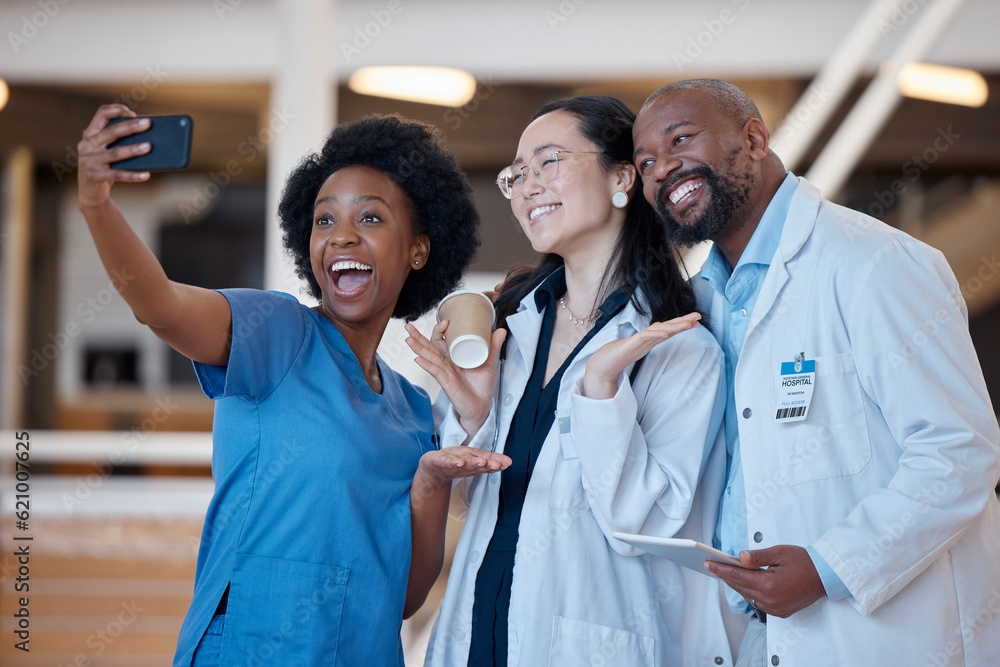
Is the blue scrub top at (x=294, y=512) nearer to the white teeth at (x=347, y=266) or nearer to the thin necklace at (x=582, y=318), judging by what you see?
the white teeth at (x=347, y=266)

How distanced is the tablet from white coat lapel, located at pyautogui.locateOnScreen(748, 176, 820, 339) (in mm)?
453

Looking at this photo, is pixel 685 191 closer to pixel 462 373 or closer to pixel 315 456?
pixel 462 373

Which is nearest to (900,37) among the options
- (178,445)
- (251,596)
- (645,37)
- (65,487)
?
(645,37)

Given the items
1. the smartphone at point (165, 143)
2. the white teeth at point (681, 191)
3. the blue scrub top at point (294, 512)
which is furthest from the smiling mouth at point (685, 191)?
the smartphone at point (165, 143)

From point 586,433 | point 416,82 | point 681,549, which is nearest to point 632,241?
point 586,433

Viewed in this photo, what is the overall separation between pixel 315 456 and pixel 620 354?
0.59m

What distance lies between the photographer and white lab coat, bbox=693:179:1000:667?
138cm

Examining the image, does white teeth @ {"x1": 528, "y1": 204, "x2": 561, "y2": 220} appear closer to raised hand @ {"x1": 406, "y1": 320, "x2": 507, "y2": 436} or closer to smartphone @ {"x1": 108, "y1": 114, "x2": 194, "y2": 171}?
raised hand @ {"x1": 406, "y1": 320, "x2": 507, "y2": 436}

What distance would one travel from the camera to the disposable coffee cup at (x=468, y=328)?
68.1 inches

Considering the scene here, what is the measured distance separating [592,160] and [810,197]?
1.51 feet

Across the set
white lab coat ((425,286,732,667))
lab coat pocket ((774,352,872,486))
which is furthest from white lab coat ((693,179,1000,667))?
white lab coat ((425,286,732,667))

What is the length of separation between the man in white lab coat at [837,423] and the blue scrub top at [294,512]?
64cm

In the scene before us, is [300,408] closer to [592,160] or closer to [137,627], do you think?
[592,160]

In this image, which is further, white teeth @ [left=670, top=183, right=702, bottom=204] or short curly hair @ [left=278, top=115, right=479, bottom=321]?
short curly hair @ [left=278, top=115, right=479, bottom=321]
